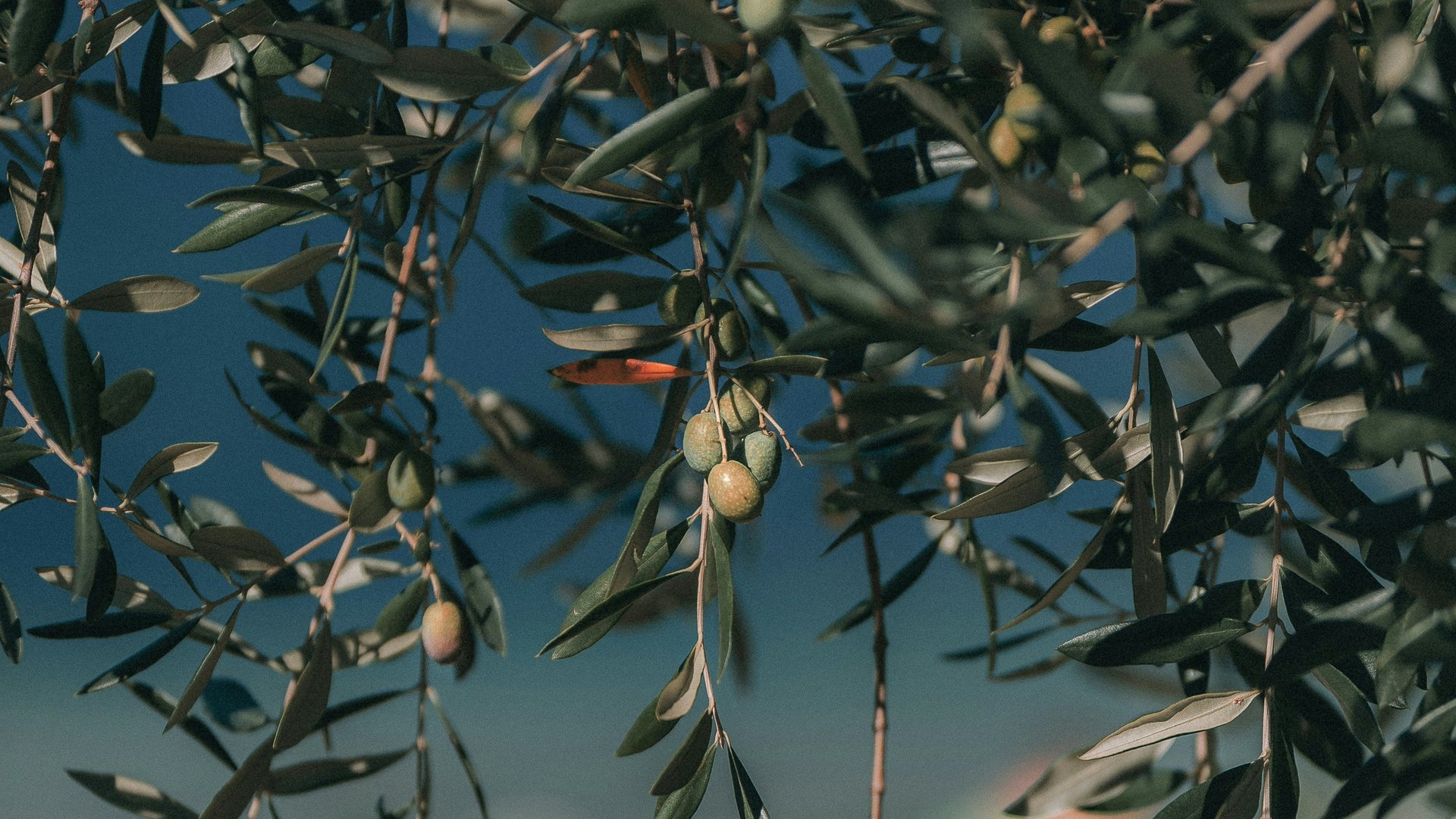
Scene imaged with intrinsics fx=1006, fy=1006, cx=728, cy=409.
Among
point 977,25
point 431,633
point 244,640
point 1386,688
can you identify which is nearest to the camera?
point 977,25

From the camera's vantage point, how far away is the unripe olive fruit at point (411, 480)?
52 centimetres

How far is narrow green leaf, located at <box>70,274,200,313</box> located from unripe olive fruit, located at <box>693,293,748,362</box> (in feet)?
0.92

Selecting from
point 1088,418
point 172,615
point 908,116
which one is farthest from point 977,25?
point 172,615

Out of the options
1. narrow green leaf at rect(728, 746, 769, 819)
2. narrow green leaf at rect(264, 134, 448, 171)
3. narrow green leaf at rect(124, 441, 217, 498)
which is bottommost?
narrow green leaf at rect(728, 746, 769, 819)

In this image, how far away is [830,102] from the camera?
1.13 ft

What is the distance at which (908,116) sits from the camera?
489mm

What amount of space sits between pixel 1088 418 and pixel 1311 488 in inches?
6.3

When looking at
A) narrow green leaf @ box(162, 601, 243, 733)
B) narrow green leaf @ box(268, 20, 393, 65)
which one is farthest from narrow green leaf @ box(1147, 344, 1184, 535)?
narrow green leaf @ box(162, 601, 243, 733)

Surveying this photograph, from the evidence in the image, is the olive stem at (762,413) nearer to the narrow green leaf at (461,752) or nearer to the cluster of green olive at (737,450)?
the cluster of green olive at (737,450)

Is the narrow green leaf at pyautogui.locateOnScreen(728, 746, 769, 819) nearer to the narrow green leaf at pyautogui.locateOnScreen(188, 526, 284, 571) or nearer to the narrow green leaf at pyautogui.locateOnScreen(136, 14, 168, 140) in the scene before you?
the narrow green leaf at pyautogui.locateOnScreen(188, 526, 284, 571)

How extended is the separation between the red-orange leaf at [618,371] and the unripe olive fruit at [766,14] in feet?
0.60

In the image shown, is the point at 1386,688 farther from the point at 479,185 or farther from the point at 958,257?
the point at 479,185

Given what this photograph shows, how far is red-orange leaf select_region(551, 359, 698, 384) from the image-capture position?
47 centimetres

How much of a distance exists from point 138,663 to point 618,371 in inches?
11.6
